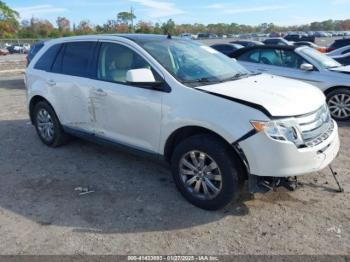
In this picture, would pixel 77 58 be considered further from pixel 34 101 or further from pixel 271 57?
pixel 271 57

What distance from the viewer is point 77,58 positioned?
5.30m

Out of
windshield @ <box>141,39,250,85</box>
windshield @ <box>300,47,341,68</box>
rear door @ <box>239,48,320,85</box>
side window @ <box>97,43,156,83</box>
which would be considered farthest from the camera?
windshield @ <box>300,47,341,68</box>

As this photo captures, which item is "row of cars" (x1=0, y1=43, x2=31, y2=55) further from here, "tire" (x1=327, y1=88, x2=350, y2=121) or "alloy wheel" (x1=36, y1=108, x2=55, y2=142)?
"tire" (x1=327, y1=88, x2=350, y2=121)

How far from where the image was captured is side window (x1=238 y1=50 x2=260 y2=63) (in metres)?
8.74

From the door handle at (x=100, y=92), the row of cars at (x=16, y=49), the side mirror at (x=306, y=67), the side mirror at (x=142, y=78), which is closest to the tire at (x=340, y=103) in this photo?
the side mirror at (x=306, y=67)

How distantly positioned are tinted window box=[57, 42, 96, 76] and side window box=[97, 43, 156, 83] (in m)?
0.26

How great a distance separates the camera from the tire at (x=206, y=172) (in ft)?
12.0

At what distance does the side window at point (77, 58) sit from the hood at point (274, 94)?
193 cm

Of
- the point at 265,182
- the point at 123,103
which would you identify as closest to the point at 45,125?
the point at 123,103

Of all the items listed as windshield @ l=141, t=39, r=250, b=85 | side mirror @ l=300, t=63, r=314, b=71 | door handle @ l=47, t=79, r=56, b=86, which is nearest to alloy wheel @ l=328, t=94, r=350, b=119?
side mirror @ l=300, t=63, r=314, b=71

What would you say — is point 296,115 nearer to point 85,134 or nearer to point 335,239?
point 335,239

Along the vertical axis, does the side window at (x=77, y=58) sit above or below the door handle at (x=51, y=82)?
above

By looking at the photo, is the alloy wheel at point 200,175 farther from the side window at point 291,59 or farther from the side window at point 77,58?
the side window at point 291,59

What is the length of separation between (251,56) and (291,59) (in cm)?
104
